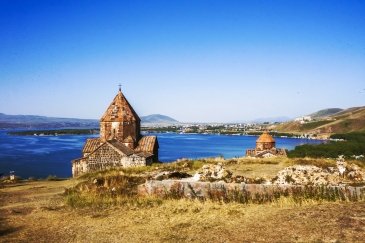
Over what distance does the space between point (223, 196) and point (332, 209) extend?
3.17 metres

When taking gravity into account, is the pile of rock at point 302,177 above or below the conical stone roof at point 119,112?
below

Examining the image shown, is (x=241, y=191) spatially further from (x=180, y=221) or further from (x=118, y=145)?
(x=118, y=145)

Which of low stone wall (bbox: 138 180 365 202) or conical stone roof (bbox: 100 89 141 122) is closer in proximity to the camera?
low stone wall (bbox: 138 180 365 202)

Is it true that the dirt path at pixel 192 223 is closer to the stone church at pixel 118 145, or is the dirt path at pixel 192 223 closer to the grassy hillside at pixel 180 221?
the grassy hillside at pixel 180 221

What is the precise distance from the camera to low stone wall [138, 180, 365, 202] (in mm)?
9836

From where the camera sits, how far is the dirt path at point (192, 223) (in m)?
7.21

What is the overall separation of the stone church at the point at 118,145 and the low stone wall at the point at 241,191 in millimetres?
16071

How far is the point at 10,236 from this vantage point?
327 inches

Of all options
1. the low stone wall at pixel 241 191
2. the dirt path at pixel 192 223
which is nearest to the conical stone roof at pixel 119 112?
the low stone wall at pixel 241 191

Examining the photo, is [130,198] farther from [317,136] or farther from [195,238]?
[317,136]

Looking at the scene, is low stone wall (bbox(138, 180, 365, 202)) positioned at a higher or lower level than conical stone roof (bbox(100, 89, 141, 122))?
lower

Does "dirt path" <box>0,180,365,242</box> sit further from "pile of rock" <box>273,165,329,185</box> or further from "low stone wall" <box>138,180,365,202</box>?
"pile of rock" <box>273,165,329,185</box>

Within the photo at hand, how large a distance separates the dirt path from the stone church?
16.7 m

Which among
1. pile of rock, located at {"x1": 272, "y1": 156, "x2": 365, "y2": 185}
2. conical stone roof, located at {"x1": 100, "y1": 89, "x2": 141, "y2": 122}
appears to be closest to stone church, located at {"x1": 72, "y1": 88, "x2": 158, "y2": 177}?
conical stone roof, located at {"x1": 100, "y1": 89, "x2": 141, "y2": 122}
